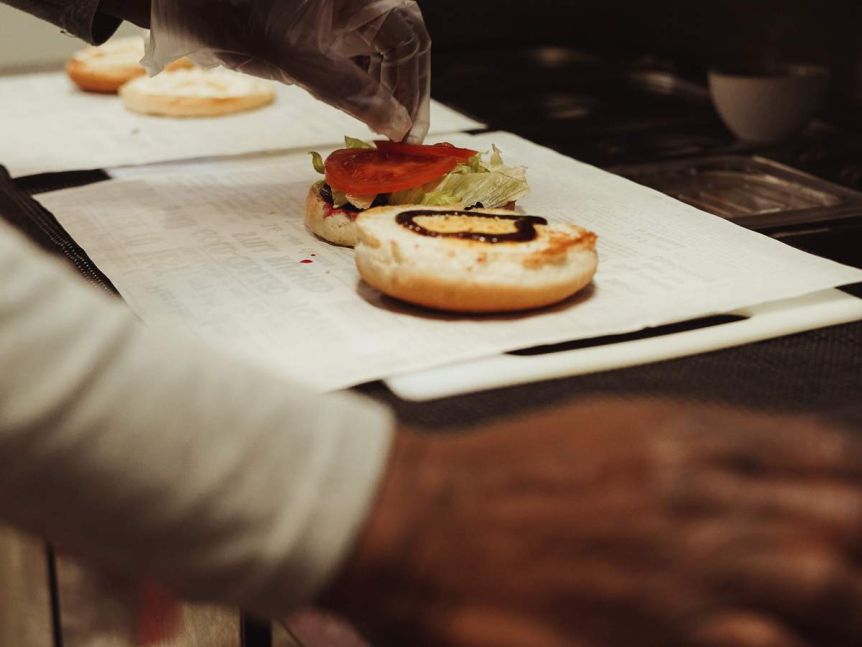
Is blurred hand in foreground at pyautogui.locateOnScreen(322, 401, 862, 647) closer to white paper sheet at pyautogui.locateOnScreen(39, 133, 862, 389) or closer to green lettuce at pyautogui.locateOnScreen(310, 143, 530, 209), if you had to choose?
white paper sheet at pyautogui.locateOnScreen(39, 133, 862, 389)

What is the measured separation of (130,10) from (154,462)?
1776mm

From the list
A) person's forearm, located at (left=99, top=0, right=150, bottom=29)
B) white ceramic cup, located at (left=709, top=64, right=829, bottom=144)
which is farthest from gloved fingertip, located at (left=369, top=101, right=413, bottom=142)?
white ceramic cup, located at (left=709, top=64, right=829, bottom=144)

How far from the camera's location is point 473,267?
1.33 m

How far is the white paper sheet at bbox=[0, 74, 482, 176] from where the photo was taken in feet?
7.35

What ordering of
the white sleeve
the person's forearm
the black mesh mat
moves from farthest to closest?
the person's forearm, the black mesh mat, the white sleeve

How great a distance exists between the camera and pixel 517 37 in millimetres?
3564

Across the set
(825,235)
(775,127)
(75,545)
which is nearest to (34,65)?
(775,127)

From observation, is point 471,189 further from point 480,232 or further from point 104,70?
point 104,70

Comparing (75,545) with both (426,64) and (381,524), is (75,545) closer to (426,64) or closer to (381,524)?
(381,524)

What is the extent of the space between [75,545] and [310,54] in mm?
1374

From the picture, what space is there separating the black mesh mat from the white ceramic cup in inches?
48.3

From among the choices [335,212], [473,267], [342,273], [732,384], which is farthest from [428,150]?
[732,384]

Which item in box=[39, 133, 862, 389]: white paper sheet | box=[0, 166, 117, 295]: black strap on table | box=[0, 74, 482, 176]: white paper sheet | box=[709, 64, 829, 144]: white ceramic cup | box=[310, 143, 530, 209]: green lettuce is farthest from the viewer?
box=[709, 64, 829, 144]: white ceramic cup

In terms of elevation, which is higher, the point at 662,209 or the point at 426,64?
the point at 426,64
